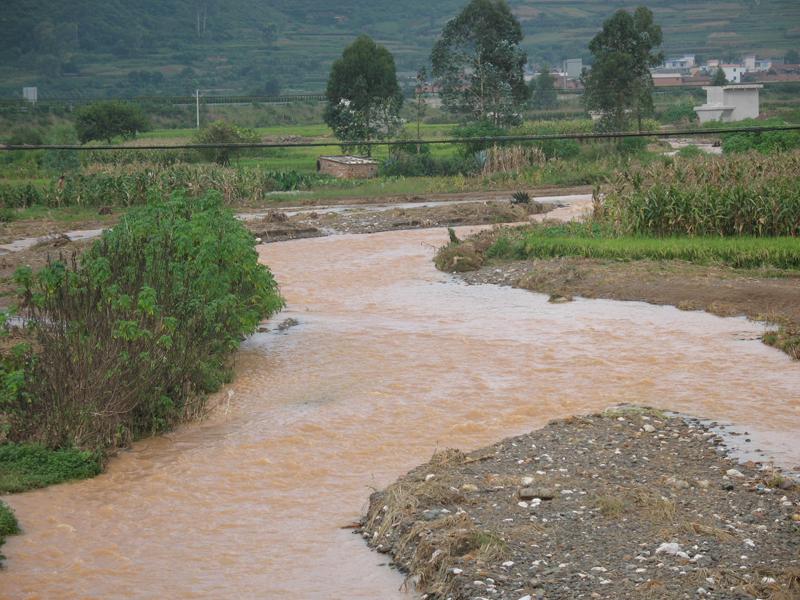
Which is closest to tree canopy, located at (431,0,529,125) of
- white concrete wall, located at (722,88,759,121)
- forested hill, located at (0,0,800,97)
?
white concrete wall, located at (722,88,759,121)

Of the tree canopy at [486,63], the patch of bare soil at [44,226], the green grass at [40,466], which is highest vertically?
the tree canopy at [486,63]

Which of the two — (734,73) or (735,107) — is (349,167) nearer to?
(735,107)

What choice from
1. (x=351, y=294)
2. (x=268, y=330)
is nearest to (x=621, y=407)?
(x=268, y=330)

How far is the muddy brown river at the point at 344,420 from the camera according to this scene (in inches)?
370

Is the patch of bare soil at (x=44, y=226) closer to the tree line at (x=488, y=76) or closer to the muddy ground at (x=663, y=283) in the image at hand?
the muddy ground at (x=663, y=283)

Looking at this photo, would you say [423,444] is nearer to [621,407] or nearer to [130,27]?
[621,407]

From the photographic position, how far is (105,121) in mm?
64938

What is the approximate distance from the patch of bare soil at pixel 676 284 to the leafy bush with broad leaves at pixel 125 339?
24.3 feet

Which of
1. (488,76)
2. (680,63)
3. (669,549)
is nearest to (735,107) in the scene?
(488,76)

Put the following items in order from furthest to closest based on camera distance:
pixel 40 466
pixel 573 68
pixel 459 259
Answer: pixel 573 68, pixel 459 259, pixel 40 466

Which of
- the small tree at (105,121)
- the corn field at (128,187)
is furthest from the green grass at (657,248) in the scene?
the small tree at (105,121)

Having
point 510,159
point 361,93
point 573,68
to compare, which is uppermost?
point 573,68

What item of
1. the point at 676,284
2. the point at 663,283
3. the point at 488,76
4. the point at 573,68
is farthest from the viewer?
the point at 573,68

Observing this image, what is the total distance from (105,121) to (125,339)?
2188 inches
